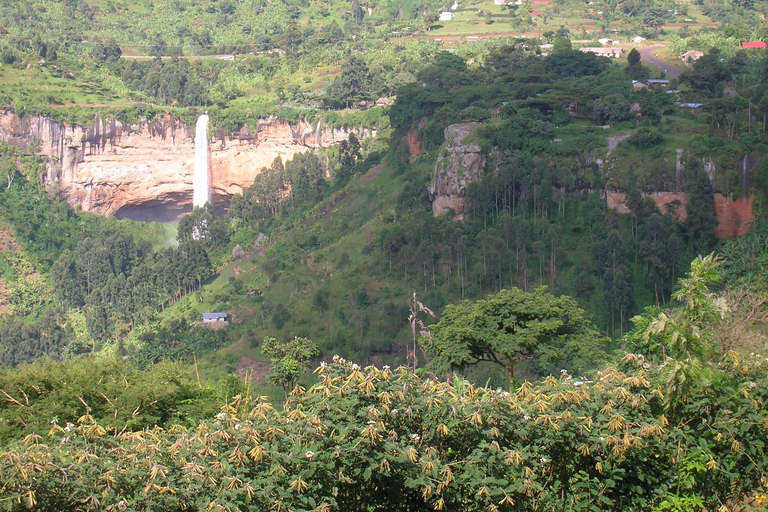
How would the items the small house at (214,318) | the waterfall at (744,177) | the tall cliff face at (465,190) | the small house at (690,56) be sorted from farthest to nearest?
1. the small house at (690,56)
2. the small house at (214,318)
3. the tall cliff face at (465,190)
4. the waterfall at (744,177)

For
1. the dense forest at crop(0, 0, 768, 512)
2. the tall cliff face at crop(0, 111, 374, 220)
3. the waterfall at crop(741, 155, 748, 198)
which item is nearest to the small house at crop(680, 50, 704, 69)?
the dense forest at crop(0, 0, 768, 512)

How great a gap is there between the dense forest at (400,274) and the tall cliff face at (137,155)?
0.88m

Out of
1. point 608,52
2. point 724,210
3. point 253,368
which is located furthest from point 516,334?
point 608,52

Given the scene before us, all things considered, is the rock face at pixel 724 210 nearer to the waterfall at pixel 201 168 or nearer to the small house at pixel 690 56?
the small house at pixel 690 56

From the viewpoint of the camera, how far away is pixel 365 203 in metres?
46.6

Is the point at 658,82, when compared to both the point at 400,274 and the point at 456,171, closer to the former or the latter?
the point at 456,171

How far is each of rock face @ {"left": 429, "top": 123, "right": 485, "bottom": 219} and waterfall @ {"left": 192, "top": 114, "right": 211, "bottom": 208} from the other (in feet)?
94.1

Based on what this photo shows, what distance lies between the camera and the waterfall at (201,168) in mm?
65250

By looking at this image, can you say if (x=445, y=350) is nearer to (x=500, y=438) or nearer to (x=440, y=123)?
(x=500, y=438)

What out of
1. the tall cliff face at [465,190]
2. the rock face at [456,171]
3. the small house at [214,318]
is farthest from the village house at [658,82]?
the small house at [214,318]

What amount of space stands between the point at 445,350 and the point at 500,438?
38.4ft

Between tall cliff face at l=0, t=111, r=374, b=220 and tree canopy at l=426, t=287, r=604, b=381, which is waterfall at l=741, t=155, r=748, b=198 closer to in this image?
tree canopy at l=426, t=287, r=604, b=381

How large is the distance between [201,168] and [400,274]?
105 feet

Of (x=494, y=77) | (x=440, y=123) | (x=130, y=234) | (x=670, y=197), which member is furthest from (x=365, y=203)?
(x=130, y=234)
